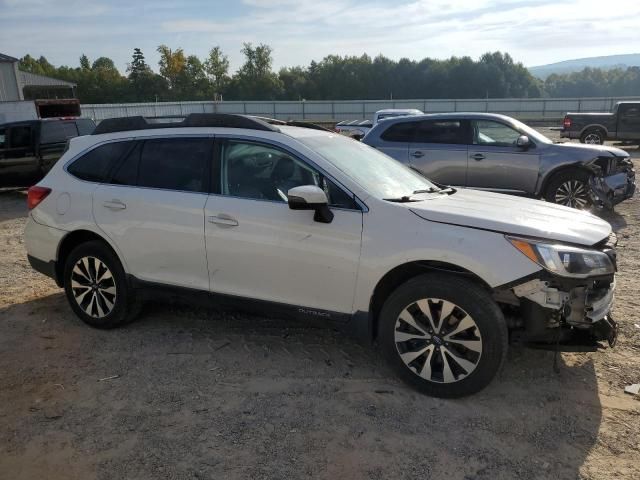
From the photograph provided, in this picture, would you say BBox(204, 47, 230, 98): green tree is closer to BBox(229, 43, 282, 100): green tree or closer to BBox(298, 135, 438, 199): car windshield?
BBox(229, 43, 282, 100): green tree

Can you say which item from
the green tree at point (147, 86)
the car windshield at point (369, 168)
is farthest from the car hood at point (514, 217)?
the green tree at point (147, 86)

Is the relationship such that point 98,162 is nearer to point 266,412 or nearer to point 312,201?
point 312,201

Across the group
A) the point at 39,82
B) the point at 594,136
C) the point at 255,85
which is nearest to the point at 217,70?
the point at 255,85

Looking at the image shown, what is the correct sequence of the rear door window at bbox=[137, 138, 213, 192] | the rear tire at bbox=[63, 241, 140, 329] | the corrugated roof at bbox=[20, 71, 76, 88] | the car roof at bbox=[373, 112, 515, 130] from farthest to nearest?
the corrugated roof at bbox=[20, 71, 76, 88], the car roof at bbox=[373, 112, 515, 130], the rear tire at bbox=[63, 241, 140, 329], the rear door window at bbox=[137, 138, 213, 192]

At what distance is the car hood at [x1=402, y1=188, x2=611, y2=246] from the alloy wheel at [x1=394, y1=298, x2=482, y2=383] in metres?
0.55

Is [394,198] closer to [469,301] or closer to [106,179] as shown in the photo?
[469,301]

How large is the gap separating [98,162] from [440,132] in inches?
242

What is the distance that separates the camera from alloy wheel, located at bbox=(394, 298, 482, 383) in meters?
3.35

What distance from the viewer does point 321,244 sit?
365 cm

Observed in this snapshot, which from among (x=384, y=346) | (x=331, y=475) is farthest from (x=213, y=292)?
(x=331, y=475)

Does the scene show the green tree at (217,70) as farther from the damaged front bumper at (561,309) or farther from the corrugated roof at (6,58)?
the damaged front bumper at (561,309)

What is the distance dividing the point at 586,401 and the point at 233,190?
2.80 m

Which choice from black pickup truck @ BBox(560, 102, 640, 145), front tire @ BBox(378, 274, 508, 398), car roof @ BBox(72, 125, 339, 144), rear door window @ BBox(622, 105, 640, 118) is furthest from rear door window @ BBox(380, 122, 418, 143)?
rear door window @ BBox(622, 105, 640, 118)

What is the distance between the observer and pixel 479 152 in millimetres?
8883
